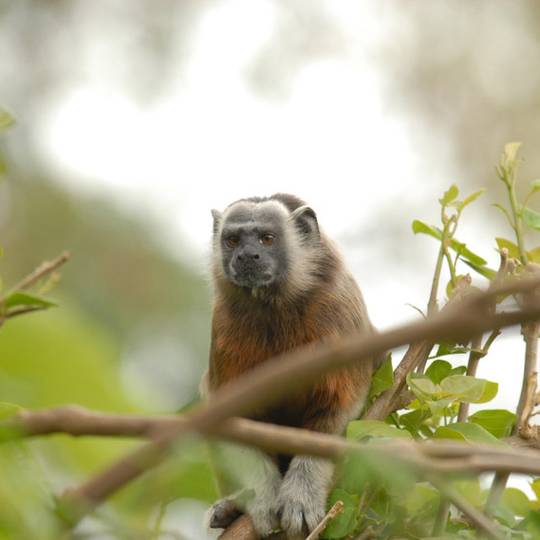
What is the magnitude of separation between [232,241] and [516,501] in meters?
3.05

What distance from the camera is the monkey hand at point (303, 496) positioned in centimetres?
477

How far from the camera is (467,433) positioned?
301cm

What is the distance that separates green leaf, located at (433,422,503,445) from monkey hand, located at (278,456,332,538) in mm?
1735

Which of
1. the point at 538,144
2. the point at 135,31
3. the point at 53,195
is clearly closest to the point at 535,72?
the point at 538,144

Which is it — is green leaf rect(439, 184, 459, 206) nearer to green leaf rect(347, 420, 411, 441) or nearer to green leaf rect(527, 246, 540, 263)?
green leaf rect(527, 246, 540, 263)

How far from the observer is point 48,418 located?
1.05 metres

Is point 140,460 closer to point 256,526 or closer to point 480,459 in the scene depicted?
point 480,459

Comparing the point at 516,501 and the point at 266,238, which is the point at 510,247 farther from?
the point at 266,238

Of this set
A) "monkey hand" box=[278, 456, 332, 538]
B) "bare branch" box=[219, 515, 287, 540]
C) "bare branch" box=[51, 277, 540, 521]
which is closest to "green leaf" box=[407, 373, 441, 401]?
"bare branch" box=[219, 515, 287, 540]

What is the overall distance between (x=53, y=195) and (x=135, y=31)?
7.01 meters

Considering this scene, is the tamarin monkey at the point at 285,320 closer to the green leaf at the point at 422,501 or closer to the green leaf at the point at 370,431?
the green leaf at the point at 422,501

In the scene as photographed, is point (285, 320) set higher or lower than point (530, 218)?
lower

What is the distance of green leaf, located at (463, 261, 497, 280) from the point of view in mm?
3848

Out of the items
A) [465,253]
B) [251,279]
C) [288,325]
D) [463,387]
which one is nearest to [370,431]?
[463,387]
